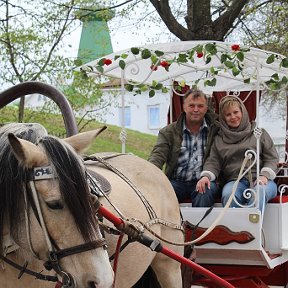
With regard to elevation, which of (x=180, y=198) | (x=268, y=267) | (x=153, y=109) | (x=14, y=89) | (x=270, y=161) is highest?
(x=14, y=89)

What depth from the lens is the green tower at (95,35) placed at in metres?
12.6

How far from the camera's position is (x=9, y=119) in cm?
1265

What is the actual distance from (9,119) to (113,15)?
118 inches

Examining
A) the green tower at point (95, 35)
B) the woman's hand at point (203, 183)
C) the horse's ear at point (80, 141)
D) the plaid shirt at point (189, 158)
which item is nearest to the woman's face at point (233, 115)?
the plaid shirt at point (189, 158)

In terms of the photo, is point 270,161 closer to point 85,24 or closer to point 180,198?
point 180,198

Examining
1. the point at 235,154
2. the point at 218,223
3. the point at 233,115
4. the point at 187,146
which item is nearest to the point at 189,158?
the point at 187,146

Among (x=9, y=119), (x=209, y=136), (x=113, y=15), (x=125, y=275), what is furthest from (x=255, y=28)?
(x=125, y=275)

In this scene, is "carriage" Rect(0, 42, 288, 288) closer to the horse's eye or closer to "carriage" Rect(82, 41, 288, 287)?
"carriage" Rect(82, 41, 288, 287)

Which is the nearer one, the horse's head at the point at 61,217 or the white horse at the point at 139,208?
the horse's head at the point at 61,217

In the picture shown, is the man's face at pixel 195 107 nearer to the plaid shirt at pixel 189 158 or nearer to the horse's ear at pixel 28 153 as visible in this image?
the plaid shirt at pixel 189 158

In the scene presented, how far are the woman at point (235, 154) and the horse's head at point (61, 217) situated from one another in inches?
106

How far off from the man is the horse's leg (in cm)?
110

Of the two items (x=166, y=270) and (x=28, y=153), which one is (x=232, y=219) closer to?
(x=166, y=270)

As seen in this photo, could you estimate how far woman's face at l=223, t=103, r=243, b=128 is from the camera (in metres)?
5.80
